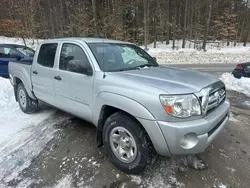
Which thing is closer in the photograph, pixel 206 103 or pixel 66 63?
pixel 206 103

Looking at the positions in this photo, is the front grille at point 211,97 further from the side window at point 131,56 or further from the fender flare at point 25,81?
the fender flare at point 25,81

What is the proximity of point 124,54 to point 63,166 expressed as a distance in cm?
209

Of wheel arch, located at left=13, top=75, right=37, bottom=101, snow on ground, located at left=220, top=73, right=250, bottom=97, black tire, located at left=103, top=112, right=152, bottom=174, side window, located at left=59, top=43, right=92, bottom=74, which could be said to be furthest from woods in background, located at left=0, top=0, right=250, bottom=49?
black tire, located at left=103, top=112, right=152, bottom=174

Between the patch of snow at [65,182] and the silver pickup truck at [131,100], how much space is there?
63 centimetres

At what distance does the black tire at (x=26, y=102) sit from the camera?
4929mm

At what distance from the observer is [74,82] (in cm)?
337

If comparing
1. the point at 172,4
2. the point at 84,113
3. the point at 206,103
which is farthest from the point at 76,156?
the point at 172,4

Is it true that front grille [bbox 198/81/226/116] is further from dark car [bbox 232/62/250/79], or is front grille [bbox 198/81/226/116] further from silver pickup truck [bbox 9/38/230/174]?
dark car [bbox 232/62/250/79]

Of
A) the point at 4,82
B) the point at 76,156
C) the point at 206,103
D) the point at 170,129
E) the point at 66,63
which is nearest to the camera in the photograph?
the point at 170,129

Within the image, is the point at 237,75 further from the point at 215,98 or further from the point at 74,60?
the point at 74,60

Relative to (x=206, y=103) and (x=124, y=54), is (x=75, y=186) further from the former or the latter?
(x=124, y=54)

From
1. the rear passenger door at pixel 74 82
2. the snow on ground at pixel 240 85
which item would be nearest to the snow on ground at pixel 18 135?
the rear passenger door at pixel 74 82

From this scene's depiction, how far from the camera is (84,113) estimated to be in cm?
337

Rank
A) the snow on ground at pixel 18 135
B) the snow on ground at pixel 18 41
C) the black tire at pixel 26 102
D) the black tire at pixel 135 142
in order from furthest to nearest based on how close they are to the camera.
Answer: the snow on ground at pixel 18 41, the black tire at pixel 26 102, the snow on ground at pixel 18 135, the black tire at pixel 135 142
